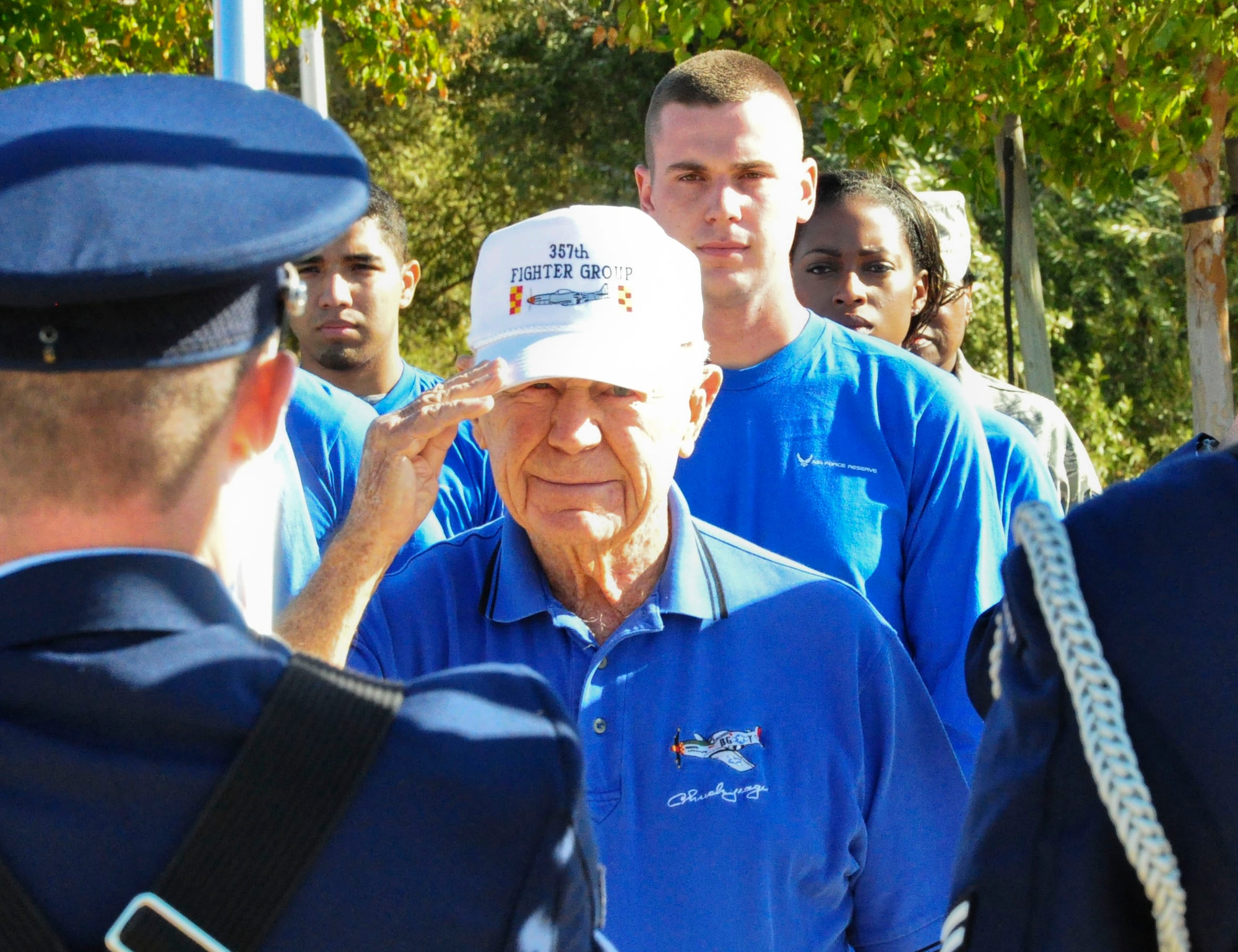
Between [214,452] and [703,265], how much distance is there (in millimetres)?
2500

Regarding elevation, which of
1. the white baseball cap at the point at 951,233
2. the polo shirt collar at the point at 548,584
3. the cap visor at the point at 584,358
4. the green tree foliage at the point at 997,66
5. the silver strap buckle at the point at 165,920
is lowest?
the silver strap buckle at the point at 165,920

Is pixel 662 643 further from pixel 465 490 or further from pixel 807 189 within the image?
pixel 807 189

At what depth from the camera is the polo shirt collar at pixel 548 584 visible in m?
2.46

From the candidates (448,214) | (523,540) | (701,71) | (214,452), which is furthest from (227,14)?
(448,214)

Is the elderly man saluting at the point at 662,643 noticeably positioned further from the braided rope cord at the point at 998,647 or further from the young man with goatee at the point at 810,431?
the braided rope cord at the point at 998,647

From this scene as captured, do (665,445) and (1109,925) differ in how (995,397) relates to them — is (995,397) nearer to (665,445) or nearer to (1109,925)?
(665,445)

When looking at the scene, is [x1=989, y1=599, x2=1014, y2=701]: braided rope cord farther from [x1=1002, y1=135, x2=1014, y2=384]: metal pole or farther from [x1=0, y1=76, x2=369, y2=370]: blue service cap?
[x1=1002, y1=135, x2=1014, y2=384]: metal pole

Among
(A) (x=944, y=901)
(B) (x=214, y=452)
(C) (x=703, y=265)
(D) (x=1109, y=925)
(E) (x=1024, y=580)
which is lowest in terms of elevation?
(A) (x=944, y=901)

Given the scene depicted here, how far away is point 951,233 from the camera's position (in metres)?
Result: 6.09

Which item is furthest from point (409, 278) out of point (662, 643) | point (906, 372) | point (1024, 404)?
point (662, 643)

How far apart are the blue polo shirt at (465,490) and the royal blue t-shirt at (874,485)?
1.83ft

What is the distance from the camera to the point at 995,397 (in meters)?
5.46
